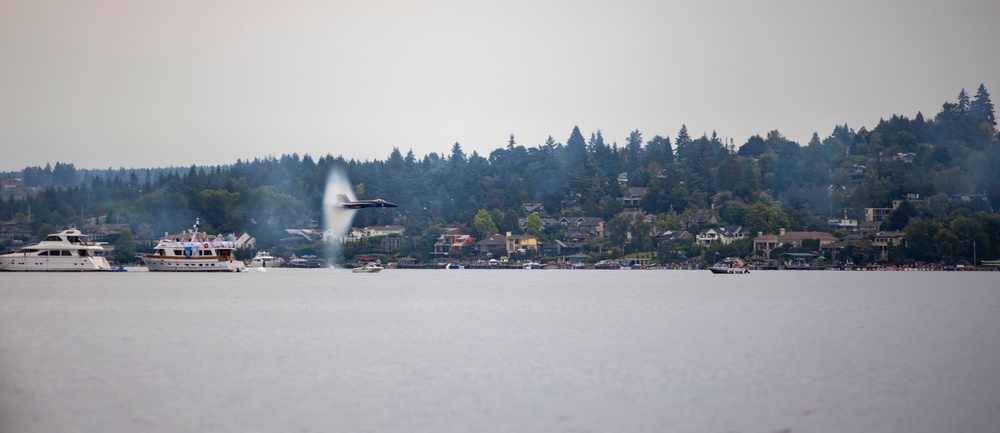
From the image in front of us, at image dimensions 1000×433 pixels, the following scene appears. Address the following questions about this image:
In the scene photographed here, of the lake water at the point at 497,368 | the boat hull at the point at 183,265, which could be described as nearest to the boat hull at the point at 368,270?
the boat hull at the point at 183,265

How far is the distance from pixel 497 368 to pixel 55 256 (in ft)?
381

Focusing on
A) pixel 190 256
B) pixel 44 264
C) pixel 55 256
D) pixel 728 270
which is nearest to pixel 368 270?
pixel 190 256

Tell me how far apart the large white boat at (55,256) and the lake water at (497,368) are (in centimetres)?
6898

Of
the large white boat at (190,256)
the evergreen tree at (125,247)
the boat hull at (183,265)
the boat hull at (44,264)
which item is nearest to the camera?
the boat hull at (44,264)

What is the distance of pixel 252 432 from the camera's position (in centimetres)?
3083

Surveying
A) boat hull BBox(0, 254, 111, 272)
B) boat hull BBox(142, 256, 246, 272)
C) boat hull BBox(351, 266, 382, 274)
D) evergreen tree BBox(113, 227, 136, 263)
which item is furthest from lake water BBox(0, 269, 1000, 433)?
evergreen tree BBox(113, 227, 136, 263)

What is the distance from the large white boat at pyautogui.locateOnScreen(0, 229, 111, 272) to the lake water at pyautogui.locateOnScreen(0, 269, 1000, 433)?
226 ft

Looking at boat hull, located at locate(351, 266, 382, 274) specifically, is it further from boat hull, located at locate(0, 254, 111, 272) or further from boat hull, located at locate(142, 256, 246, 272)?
boat hull, located at locate(0, 254, 111, 272)

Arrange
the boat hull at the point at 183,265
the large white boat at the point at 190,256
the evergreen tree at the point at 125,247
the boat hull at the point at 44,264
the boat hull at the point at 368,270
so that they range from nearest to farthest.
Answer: the boat hull at the point at 44,264, the large white boat at the point at 190,256, the boat hull at the point at 183,265, the boat hull at the point at 368,270, the evergreen tree at the point at 125,247

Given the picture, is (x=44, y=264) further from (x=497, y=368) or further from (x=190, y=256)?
(x=497, y=368)

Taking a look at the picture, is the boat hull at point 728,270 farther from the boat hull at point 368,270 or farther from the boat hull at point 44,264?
the boat hull at point 44,264

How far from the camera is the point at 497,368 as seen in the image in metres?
43.2

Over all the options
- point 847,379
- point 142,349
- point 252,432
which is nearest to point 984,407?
point 847,379

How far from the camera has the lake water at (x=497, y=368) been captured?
32.8m
